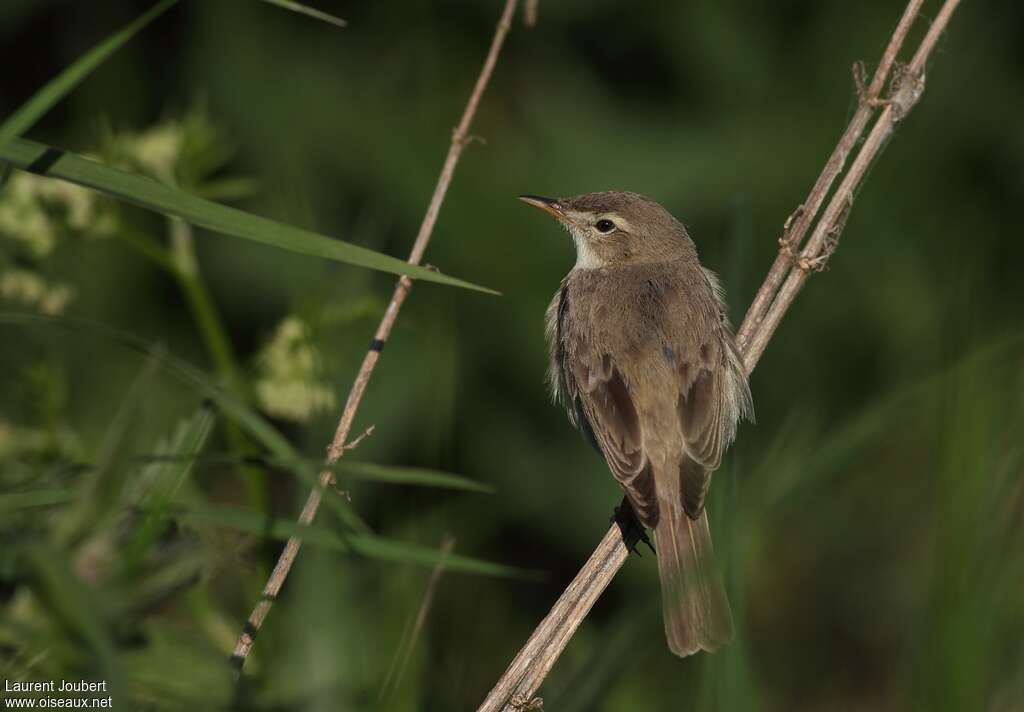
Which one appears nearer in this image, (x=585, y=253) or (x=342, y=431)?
(x=342, y=431)

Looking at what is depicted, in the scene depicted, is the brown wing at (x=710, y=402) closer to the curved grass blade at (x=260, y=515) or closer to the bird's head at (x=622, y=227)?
the bird's head at (x=622, y=227)

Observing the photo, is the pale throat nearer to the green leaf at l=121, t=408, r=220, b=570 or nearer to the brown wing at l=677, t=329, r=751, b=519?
the brown wing at l=677, t=329, r=751, b=519

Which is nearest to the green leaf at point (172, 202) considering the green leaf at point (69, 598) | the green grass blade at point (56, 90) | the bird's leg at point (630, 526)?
the green grass blade at point (56, 90)

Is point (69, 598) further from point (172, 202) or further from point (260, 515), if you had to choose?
point (172, 202)

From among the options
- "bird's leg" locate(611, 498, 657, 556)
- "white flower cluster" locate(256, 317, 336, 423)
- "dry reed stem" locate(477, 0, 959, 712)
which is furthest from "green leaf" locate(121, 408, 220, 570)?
"bird's leg" locate(611, 498, 657, 556)

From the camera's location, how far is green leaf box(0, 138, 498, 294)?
2.78 m

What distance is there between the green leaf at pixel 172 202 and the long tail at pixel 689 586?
41.9 inches

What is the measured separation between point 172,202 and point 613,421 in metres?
2.03

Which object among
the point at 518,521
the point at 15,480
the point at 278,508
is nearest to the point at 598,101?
the point at 518,521

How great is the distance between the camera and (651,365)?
4539 millimetres

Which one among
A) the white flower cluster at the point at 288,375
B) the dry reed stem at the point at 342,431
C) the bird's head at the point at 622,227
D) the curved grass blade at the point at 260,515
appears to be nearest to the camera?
the curved grass blade at the point at 260,515

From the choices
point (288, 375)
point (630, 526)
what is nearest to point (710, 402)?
point (630, 526)

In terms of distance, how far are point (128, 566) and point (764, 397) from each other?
4546mm

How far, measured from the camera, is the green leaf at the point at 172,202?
2781 mm
